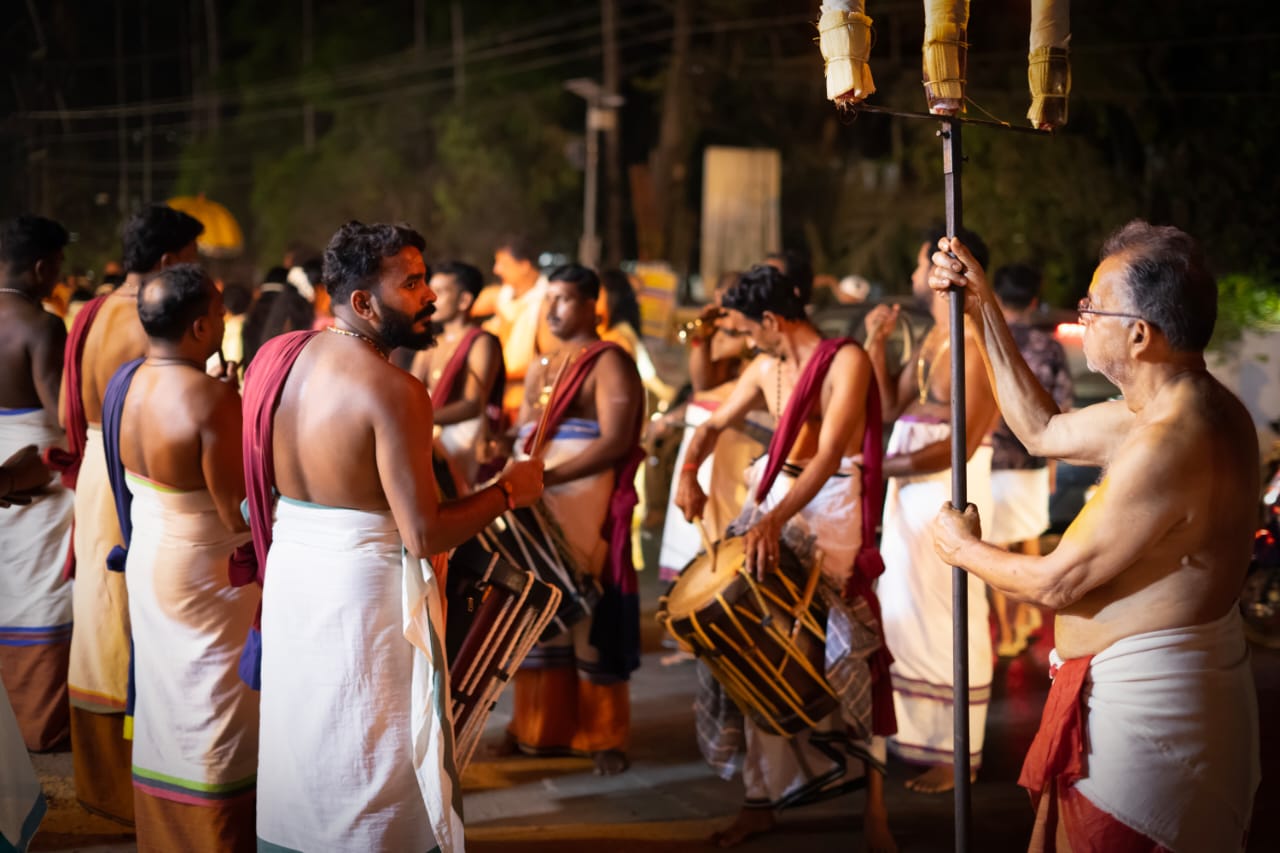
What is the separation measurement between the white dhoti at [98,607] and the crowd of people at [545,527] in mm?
14

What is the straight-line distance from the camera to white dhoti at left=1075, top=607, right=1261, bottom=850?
9.37 feet

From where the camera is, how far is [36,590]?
5.68 meters

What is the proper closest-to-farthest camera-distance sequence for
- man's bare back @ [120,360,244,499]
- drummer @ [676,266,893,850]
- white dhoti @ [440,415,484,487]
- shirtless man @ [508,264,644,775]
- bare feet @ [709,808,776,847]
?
1. man's bare back @ [120,360,244,499]
2. drummer @ [676,266,893,850]
3. bare feet @ [709,808,776,847]
4. shirtless man @ [508,264,644,775]
5. white dhoti @ [440,415,484,487]

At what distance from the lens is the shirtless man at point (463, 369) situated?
21.6ft

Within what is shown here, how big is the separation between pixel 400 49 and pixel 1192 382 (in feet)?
109

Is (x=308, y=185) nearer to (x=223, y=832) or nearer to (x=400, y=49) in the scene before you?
(x=400, y=49)

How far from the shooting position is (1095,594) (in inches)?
116

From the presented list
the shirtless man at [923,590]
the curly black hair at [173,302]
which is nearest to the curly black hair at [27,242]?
the curly black hair at [173,302]

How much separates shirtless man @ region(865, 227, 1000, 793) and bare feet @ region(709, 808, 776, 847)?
0.85 metres

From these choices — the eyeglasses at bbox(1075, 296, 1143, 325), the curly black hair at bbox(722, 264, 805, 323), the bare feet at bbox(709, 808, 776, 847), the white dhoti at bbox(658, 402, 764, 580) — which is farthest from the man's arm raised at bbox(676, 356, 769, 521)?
the eyeglasses at bbox(1075, 296, 1143, 325)

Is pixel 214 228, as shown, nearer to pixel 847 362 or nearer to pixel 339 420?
pixel 847 362

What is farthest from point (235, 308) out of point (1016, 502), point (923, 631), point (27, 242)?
point (923, 631)

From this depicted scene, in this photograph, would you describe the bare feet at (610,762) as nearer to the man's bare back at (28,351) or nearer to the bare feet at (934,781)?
the bare feet at (934,781)

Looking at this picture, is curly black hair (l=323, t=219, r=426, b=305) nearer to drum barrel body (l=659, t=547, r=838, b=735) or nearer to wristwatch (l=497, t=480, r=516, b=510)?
wristwatch (l=497, t=480, r=516, b=510)
